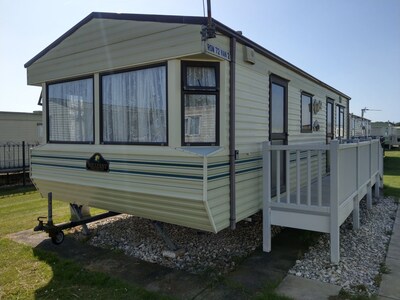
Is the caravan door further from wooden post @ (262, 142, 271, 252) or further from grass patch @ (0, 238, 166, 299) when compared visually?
grass patch @ (0, 238, 166, 299)

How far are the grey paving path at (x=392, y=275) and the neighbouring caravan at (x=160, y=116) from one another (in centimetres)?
175

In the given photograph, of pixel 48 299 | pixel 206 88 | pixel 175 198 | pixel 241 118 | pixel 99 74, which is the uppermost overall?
pixel 99 74

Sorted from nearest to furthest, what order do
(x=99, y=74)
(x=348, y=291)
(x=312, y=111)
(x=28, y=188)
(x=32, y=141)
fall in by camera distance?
(x=348, y=291) → (x=99, y=74) → (x=312, y=111) → (x=28, y=188) → (x=32, y=141)

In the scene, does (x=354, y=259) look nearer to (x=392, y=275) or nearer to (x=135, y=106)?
(x=392, y=275)

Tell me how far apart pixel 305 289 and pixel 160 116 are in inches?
101

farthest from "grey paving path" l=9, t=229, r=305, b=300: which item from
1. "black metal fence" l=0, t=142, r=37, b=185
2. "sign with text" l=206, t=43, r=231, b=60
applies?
"black metal fence" l=0, t=142, r=37, b=185

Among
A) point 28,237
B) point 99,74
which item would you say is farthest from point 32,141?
point 99,74

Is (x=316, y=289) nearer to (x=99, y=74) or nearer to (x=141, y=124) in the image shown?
(x=141, y=124)

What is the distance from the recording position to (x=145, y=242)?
17.3 ft

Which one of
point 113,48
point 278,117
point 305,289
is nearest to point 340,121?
point 278,117

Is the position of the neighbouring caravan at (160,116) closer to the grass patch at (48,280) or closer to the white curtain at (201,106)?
the white curtain at (201,106)

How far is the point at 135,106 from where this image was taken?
4398 millimetres

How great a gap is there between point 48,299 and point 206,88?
2.90 m

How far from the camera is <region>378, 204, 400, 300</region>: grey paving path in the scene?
3.54 m
